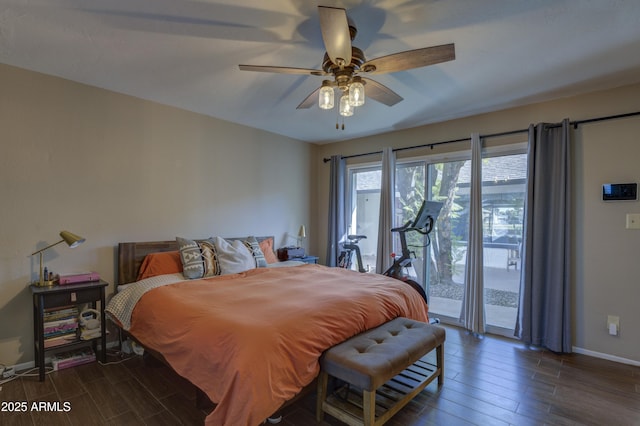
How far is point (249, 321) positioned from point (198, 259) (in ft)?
5.00

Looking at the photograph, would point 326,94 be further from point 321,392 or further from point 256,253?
point 256,253

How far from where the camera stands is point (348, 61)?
6.04 feet

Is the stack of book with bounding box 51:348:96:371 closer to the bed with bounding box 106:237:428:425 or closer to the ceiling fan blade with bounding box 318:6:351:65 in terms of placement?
the bed with bounding box 106:237:428:425

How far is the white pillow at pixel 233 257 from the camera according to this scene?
3.25m

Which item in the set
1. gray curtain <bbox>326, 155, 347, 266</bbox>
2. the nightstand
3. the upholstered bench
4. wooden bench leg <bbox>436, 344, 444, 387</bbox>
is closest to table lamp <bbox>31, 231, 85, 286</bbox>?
the nightstand


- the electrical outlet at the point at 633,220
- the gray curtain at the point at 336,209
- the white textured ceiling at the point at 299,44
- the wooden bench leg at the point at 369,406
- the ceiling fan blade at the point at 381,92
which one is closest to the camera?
the wooden bench leg at the point at 369,406

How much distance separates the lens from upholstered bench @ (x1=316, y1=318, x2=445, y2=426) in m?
1.74

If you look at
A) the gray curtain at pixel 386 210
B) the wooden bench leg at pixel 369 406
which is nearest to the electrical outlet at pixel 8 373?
the wooden bench leg at pixel 369 406

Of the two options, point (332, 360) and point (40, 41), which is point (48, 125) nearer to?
point (40, 41)

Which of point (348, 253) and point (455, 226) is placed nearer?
point (455, 226)

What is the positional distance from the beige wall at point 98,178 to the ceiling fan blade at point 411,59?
253 centimetres

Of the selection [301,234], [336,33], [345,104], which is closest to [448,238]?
[301,234]

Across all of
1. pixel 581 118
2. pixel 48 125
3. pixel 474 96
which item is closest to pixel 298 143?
pixel 474 96

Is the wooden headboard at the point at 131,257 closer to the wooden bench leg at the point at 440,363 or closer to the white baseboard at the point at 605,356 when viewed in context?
the wooden bench leg at the point at 440,363
